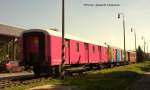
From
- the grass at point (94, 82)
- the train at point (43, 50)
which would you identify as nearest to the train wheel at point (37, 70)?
the train at point (43, 50)

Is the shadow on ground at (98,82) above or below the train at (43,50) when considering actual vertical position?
below

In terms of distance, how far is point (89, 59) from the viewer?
38656 mm

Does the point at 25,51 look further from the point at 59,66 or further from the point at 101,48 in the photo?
the point at 101,48

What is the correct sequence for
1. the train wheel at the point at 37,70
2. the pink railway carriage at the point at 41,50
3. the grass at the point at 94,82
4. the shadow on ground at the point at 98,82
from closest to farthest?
the grass at the point at 94,82
the shadow on ground at the point at 98,82
the pink railway carriage at the point at 41,50
the train wheel at the point at 37,70

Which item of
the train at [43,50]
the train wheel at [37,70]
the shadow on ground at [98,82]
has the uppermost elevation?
the train at [43,50]

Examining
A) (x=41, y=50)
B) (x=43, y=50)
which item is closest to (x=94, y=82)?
(x=43, y=50)

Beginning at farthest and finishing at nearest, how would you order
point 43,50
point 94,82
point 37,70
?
point 37,70 → point 43,50 → point 94,82

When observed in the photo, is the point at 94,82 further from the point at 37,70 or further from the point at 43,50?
the point at 37,70

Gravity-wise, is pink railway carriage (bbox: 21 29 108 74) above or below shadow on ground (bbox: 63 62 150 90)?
above

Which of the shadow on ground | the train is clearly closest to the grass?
the shadow on ground

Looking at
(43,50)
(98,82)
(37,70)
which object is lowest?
(98,82)

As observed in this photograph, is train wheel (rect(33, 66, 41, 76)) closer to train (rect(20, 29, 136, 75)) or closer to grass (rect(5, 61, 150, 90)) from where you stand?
train (rect(20, 29, 136, 75))

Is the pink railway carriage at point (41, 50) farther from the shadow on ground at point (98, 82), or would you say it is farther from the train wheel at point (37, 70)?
the shadow on ground at point (98, 82)

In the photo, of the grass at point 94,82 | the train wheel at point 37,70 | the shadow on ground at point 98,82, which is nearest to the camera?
the grass at point 94,82
